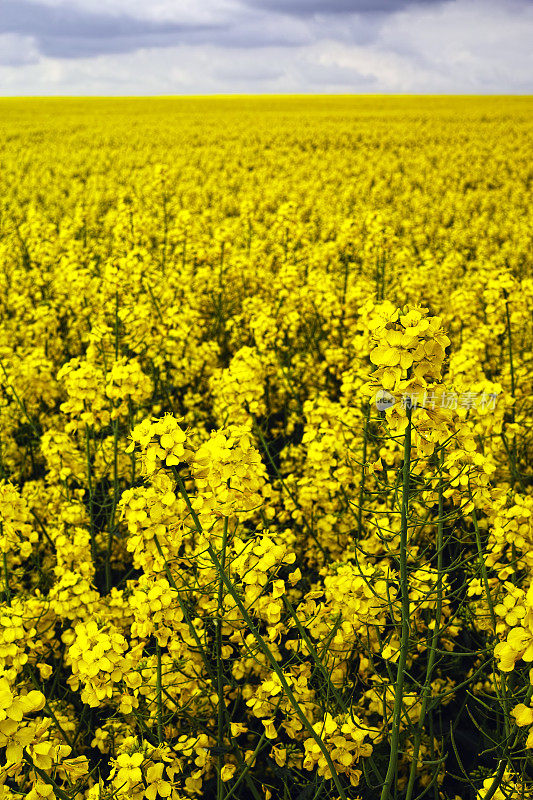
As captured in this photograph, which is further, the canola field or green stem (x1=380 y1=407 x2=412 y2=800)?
the canola field

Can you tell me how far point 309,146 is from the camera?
22.4 m

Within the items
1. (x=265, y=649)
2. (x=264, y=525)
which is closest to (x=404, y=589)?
(x=265, y=649)

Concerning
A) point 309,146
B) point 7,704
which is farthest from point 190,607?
point 309,146

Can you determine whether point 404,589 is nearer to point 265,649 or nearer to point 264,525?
point 265,649

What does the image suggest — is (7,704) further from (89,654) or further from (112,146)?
(112,146)

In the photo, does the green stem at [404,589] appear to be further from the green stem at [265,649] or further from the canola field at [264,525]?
the green stem at [265,649]

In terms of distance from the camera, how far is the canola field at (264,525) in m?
1.70

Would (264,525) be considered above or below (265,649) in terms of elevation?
below

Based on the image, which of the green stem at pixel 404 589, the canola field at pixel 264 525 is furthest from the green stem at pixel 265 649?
the green stem at pixel 404 589

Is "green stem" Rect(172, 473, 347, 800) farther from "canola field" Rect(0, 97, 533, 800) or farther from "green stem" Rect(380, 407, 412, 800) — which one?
A: "green stem" Rect(380, 407, 412, 800)

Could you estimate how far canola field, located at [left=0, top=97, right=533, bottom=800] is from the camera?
1701 mm

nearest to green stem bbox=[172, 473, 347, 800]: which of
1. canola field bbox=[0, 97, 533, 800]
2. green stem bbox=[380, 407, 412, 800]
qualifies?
canola field bbox=[0, 97, 533, 800]

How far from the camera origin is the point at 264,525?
9.86 ft

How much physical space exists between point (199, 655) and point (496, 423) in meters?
1.79
